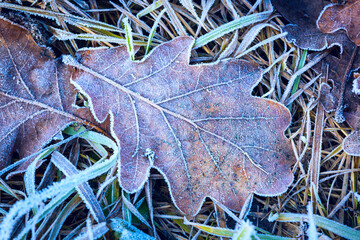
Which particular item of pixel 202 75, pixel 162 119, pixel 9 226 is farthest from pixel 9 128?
pixel 202 75

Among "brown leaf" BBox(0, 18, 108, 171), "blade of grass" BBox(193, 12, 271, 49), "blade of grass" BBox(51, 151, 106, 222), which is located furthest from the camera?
"blade of grass" BBox(193, 12, 271, 49)

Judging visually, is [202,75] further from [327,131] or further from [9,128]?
[9,128]

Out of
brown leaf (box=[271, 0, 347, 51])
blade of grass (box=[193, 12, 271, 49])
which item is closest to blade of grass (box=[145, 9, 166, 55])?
blade of grass (box=[193, 12, 271, 49])

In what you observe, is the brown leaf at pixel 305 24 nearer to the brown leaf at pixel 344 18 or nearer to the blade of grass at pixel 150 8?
the brown leaf at pixel 344 18

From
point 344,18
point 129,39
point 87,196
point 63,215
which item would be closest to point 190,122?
point 129,39

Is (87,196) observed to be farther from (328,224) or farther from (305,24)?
(305,24)

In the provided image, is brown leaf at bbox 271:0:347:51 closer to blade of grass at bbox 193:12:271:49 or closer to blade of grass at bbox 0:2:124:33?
blade of grass at bbox 193:12:271:49
